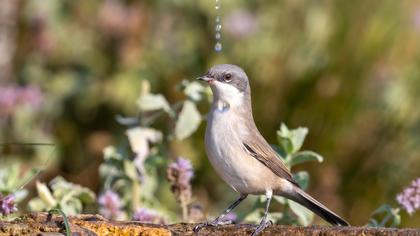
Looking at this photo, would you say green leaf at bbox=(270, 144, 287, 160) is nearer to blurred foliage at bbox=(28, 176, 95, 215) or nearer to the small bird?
the small bird

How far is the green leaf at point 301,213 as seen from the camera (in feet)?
14.9

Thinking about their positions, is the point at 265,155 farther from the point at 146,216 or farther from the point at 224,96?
the point at 146,216

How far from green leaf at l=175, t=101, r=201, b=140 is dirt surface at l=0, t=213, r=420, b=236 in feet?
4.46

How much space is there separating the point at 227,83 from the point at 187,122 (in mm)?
450

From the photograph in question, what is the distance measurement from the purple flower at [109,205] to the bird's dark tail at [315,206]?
995mm

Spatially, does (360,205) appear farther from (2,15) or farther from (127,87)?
(2,15)

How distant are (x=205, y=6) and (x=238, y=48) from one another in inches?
19.9

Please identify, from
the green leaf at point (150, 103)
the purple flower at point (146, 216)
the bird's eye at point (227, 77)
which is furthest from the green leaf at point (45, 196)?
the bird's eye at point (227, 77)

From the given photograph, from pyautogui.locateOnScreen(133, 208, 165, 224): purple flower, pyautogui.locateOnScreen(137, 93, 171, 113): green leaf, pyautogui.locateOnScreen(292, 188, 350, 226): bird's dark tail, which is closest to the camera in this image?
pyautogui.locateOnScreen(133, 208, 165, 224): purple flower

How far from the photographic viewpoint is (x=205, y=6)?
26.6 ft

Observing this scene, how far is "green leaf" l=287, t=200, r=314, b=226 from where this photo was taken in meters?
4.53

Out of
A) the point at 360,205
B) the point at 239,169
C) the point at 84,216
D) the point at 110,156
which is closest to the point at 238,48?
the point at 360,205

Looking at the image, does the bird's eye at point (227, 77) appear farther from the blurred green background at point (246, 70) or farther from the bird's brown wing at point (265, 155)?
the blurred green background at point (246, 70)

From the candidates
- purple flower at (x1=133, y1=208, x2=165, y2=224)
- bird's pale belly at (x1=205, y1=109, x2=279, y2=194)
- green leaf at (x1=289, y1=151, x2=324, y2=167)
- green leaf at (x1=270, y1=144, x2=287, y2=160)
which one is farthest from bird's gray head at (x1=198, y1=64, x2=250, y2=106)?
purple flower at (x1=133, y1=208, x2=165, y2=224)
